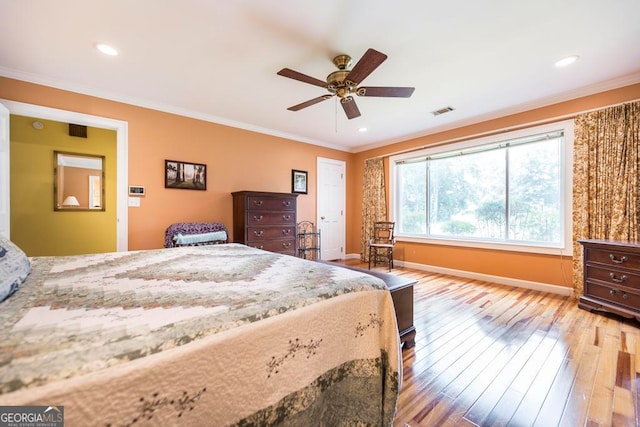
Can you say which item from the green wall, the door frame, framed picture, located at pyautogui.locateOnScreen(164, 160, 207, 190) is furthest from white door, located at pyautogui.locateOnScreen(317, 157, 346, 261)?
the green wall

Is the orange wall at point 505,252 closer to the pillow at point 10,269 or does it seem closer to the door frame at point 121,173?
the door frame at point 121,173

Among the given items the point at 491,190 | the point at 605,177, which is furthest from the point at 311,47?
the point at 605,177

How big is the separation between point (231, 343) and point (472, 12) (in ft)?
8.31

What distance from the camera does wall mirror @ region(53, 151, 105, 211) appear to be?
3549 mm

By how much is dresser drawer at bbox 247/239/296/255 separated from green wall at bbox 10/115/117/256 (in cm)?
218

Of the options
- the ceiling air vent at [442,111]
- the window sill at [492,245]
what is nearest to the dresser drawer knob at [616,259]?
the window sill at [492,245]

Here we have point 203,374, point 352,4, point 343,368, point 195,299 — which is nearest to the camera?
point 203,374

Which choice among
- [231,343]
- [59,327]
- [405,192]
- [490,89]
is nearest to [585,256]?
[490,89]

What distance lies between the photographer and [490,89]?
304 cm

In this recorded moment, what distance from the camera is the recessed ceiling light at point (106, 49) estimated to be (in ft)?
7.27

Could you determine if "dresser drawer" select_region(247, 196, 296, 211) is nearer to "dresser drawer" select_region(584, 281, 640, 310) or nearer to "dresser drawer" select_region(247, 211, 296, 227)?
"dresser drawer" select_region(247, 211, 296, 227)

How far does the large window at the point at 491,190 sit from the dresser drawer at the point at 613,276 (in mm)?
608

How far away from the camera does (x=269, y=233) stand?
3889 millimetres

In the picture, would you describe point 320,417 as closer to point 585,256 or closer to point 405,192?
point 585,256
